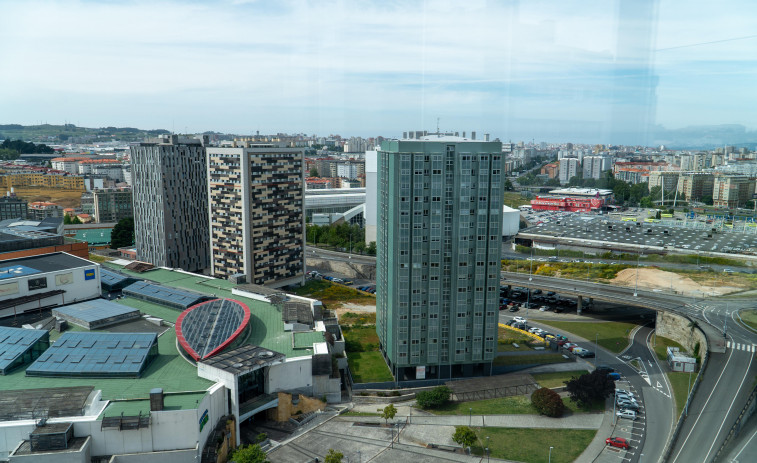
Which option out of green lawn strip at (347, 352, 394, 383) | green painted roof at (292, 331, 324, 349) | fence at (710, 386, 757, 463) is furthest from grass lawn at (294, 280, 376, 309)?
fence at (710, 386, 757, 463)

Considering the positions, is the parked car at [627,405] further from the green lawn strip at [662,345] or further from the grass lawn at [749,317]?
the green lawn strip at [662,345]

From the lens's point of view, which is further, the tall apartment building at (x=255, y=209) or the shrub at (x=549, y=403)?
the tall apartment building at (x=255, y=209)

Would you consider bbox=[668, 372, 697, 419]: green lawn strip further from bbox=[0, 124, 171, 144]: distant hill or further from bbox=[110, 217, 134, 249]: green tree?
Result: bbox=[0, 124, 171, 144]: distant hill

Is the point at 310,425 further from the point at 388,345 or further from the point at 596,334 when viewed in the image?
the point at 596,334

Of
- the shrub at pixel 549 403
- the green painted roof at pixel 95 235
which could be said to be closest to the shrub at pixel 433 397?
the shrub at pixel 549 403

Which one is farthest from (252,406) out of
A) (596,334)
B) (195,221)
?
(195,221)

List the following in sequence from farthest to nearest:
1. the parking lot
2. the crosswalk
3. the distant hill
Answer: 1. the distant hill
2. the parking lot
3. the crosswalk

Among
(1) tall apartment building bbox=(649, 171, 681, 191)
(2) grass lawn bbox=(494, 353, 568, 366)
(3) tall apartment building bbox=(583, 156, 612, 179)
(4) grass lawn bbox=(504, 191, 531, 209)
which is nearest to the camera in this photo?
(2) grass lawn bbox=(494, 353, 568, 366)
